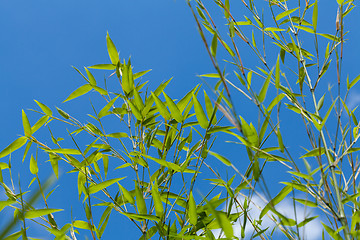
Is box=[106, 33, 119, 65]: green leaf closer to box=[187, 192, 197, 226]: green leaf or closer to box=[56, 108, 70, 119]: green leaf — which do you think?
box=[56, 108, 70, 119]: green leaf

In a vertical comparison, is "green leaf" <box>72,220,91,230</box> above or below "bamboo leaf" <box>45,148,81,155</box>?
below

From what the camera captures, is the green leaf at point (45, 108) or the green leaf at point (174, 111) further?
the green leaf at point (45, 108)

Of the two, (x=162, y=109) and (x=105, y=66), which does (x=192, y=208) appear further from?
(x=105, y=66)

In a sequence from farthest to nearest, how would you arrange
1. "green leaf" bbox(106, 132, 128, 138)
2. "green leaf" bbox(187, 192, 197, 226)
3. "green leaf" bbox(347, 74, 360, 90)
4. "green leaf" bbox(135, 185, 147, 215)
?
"green leaf" bbox(106, 132, 128, 138)
"green leaf" bbox(347, 74, 360, 90)
"green leaf" bbox(135, 185, 147, 215)
"green leaf" bbox(187, 192, 197, 226)

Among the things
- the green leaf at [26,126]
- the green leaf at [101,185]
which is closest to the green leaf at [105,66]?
the green leaf at [26,126]

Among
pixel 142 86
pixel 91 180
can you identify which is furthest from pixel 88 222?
pixel 142 86

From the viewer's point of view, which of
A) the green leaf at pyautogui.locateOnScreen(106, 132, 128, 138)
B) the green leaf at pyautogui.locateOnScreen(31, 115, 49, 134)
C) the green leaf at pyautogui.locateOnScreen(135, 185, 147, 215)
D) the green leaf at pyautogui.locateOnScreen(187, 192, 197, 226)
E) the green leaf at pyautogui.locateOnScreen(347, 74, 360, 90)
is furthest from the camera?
the green leaf at pyautogui.locateOnScreen(31, 115, 49, 134)

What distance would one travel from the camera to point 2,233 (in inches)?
8.7

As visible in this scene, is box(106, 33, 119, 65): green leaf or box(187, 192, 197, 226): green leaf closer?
box(187, 192, 197, 226): green leaf

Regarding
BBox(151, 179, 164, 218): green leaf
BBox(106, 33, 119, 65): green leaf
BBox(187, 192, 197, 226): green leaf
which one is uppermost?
BBox(106, 33, 119, 65): green leaf

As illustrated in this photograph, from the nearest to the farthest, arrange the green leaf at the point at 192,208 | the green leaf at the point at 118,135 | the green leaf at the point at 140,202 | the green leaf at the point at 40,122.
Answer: the green leaf at the point at 192,208
the green leaf at the point at 140,202
the green leaf at the point at 118,135
the green leaf at the point at 40,122

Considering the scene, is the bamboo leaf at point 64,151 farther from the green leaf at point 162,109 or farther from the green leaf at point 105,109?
the green leaf at point 162,109

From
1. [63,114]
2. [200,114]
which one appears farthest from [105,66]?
[200,114]

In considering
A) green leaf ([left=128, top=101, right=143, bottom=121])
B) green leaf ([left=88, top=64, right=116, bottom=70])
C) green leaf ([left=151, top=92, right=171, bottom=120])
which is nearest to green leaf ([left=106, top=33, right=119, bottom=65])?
green leaf ([left=88, top=64, right=116, bottom=70])
